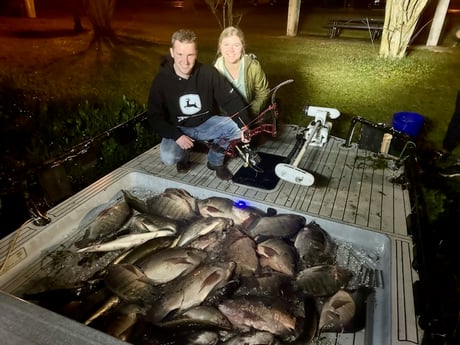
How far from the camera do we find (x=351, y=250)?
2986 mm

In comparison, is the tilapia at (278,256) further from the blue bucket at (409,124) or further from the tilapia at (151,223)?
the blue bucket at (409,124)

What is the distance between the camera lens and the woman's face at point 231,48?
11.8 feet

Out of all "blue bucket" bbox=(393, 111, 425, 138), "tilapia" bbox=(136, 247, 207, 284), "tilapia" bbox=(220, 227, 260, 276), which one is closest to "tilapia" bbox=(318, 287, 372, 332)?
"tilapia" bbox=(220, 227, 260, 276)

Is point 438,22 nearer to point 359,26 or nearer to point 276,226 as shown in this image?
point 359,26

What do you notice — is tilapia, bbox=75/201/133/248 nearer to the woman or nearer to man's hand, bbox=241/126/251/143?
man's hand, bbox=241/126/251/143

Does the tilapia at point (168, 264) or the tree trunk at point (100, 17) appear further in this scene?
the tree trunk at point (100, 17)

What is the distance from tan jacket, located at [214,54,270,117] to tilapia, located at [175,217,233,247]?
1.70 meters

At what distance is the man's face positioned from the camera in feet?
10.7

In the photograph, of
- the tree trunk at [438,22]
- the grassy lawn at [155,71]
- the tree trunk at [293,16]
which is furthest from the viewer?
the tree trunk at [293,16]

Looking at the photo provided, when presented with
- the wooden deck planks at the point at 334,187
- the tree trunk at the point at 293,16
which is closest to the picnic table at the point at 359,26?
the tree trunk at the point at 293,16

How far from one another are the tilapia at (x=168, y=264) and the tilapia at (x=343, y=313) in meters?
1.05

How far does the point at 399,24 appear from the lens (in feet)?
31.4

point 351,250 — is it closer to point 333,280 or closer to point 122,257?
point 333,280

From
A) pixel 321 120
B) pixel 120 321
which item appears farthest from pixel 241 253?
pixel 321 120
